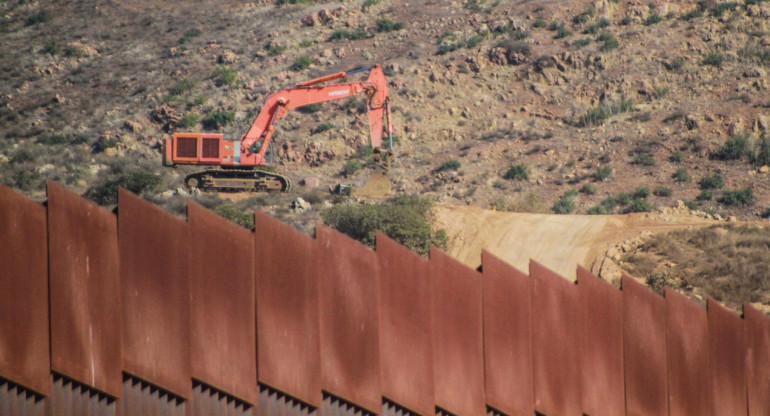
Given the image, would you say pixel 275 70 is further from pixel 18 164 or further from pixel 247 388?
pixel 247 388

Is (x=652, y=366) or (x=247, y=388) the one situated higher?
(x=247, y=388)

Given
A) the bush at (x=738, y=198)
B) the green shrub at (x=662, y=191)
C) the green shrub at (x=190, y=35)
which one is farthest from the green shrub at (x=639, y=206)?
the green shrub at (x=190, y=35)

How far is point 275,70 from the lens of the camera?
5359cm

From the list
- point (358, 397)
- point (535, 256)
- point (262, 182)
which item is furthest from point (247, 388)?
point (262, 182)

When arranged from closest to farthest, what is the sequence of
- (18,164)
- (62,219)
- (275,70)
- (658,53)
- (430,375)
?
(62,219) < (430,375) < (18,164) < (658,53) < (275,70)

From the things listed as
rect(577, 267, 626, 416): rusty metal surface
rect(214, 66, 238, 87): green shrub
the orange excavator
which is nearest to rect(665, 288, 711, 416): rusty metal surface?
rect(577, 267, 626, 416): rusty metal surface

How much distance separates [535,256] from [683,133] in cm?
1734

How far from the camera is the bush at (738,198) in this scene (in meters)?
34.4

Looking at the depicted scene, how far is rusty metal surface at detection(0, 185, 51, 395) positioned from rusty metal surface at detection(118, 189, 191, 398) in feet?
2.45

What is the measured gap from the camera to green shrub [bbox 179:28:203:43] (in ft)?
197

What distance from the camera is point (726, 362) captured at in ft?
41.2

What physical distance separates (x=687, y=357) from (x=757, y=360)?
4.71 ft

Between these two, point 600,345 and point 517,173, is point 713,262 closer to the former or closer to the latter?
point 600,345

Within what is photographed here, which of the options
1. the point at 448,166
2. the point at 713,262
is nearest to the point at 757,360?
the point at 713,262
